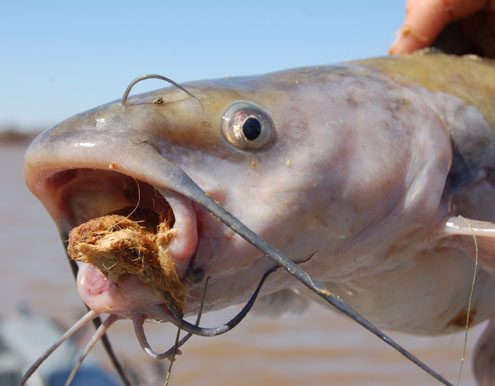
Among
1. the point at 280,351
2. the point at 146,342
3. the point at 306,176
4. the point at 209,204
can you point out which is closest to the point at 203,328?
the point at 146,342

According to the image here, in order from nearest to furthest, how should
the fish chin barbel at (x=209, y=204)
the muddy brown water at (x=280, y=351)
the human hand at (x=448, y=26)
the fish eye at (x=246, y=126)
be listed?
the fish chin barbel at (x=209, y=204) < the fish eye at (x=246, y=126) < the human hand at (x=448, y=26) < the muddy brown water at (x=280, y=351)

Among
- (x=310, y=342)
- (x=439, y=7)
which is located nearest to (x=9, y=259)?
(x=310, y=342)

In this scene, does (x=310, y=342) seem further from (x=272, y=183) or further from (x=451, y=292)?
(x=272, y=183)

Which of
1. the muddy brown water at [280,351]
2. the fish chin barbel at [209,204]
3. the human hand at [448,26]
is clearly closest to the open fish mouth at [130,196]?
the fish chin barbel at [209,204]

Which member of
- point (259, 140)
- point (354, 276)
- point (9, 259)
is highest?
point (259, 140)

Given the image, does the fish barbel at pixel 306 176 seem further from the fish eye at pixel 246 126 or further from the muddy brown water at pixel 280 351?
the muddy brown water at pixel 280 351

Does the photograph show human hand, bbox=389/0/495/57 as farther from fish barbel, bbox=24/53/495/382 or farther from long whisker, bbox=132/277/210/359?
long whisker, bbox=132/277/210/359
